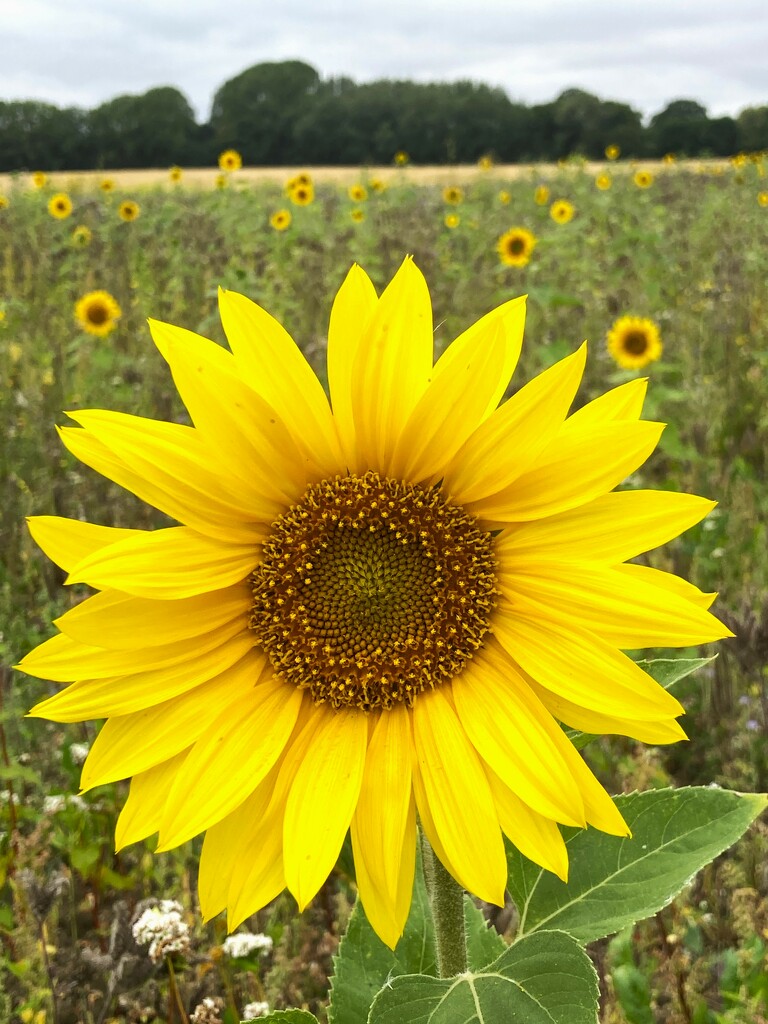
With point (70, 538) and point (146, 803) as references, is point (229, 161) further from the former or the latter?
point (146, 803)

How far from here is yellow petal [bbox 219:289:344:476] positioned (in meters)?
1.16

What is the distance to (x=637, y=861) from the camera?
1.27 meters

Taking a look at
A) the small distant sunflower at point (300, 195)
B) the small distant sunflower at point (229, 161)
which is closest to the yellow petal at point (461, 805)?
the small distant sunflower at point (300, 195)

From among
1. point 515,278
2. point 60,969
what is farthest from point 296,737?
point 515,278

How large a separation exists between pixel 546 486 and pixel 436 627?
0.26 m

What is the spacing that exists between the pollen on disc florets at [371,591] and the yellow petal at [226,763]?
0.08 m

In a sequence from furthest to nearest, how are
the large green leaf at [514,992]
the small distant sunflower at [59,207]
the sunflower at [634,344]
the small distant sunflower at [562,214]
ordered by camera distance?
the small distant sunflower at [59,207] < the small distant sunflower at [562,214] < the sunflower at [634,344] < the large green leaf at [514,992]

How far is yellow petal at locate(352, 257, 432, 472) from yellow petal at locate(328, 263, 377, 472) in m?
0.01

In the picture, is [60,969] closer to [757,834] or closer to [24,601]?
[757,834]

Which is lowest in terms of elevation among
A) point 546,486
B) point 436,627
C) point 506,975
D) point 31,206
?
point 506,975

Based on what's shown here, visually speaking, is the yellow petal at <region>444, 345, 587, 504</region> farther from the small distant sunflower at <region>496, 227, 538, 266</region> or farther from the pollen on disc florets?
the small distant sunflower at <region>496, 227, 538, 266</region>

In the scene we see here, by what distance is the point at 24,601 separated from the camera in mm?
3717

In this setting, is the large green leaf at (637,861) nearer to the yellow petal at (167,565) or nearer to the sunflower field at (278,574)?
the sunflower field at (278,574)

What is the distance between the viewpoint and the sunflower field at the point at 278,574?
1992 mm
